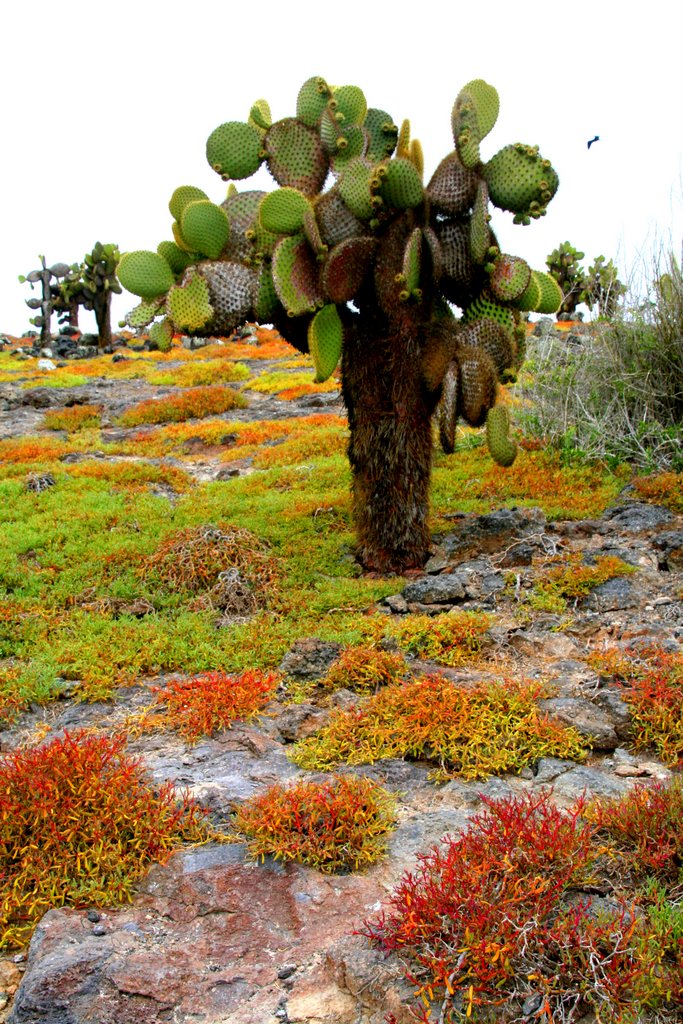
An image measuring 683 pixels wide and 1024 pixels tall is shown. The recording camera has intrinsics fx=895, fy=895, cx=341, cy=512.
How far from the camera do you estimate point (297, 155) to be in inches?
336

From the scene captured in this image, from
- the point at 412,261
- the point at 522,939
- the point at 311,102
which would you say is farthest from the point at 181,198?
the point at 522,939

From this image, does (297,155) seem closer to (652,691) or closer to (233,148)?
(233,148)

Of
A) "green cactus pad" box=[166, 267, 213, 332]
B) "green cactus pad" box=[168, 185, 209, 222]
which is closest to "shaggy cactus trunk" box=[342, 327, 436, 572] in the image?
"green cactus pad" box=[166, 267, 213, 332]

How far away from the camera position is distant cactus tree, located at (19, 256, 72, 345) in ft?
117

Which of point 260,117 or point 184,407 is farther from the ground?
point 260,117

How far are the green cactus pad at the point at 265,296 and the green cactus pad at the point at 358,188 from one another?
1.02 metres

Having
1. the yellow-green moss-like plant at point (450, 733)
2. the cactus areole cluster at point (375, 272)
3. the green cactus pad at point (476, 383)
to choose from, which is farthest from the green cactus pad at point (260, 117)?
the yellow-green moss-like plant at point (450, 733)

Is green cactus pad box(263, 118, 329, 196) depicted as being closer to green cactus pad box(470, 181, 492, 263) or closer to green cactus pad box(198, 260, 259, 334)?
green cactus pad box(198, 260, 259, 334)

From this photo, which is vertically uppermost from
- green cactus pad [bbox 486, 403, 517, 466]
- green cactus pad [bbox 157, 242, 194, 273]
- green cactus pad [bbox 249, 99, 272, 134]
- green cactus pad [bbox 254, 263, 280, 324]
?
green cactus pad [bbox 249, 99, 272, 134]

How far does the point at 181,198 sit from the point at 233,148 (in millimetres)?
723

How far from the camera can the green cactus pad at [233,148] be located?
8.48m

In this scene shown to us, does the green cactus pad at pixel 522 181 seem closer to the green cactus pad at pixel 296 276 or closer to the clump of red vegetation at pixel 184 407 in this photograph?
the green cactus pad at pixel 296 276

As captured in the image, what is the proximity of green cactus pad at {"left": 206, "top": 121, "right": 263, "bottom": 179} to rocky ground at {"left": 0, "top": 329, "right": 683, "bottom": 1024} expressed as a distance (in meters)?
4.32

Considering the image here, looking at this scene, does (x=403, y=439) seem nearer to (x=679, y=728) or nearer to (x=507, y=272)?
(x=507, y=272)
